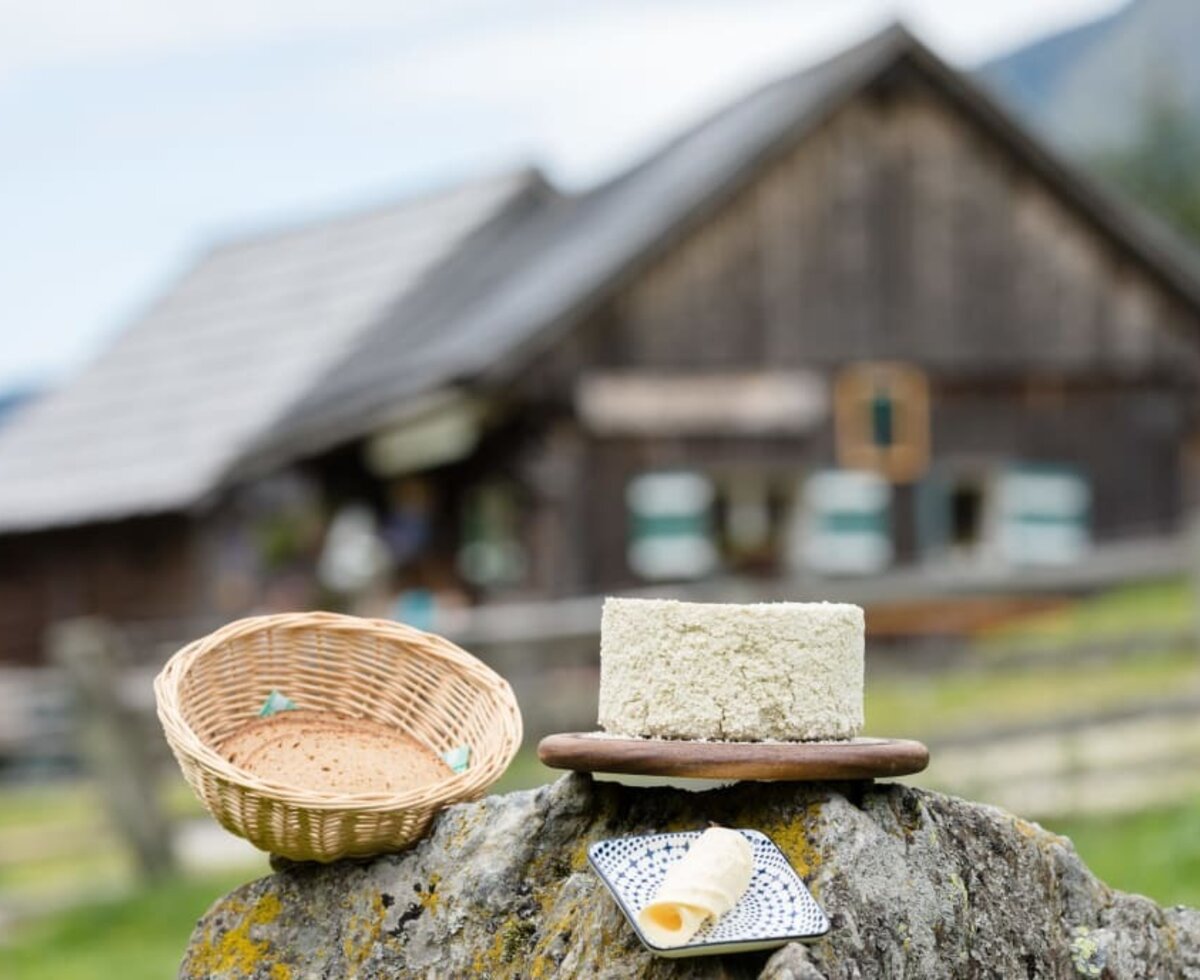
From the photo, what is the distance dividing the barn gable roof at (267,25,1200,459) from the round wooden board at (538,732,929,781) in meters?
14.3

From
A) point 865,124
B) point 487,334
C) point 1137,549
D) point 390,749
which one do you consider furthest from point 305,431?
point 390,749

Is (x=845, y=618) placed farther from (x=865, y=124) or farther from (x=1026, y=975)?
(x=865, y=124)

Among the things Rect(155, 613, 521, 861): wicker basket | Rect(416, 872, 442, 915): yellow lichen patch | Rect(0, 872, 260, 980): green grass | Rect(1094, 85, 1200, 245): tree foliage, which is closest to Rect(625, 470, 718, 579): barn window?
Rect(0, 872, 260, 980): green grass

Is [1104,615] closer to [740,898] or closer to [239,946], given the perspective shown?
[239,946]

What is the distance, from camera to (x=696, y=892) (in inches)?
123

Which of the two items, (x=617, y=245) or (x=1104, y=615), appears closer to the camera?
(x=1104, y=615)

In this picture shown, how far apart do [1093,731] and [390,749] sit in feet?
20.2

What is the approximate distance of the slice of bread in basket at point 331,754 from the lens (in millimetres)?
3846

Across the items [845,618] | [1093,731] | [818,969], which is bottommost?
[1093,731]

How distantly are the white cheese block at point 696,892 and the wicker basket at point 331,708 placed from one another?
67 centimetres

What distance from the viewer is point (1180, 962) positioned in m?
3.85

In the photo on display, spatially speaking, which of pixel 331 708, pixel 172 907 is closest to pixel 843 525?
pixel 172 907

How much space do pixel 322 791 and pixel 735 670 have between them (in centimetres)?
83

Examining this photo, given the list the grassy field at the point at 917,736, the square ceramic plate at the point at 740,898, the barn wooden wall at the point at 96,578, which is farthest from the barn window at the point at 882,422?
the square ceramic plate at the point at 740,898
